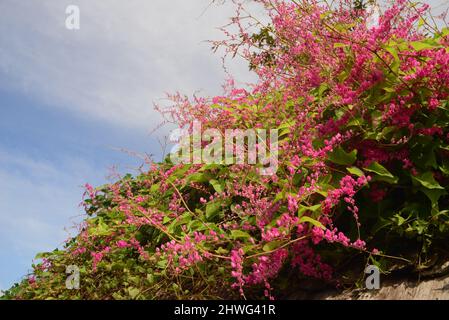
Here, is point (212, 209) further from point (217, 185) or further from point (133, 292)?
point (133, 292)

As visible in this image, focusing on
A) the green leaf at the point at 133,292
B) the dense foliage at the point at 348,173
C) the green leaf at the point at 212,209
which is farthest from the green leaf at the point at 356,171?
the green leaf at the point at 133,292

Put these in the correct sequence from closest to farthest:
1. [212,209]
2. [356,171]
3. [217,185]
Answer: [356,171]
[212,209]
[217,185]

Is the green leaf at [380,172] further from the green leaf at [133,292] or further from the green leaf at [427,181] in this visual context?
the green leaf at [133,292]

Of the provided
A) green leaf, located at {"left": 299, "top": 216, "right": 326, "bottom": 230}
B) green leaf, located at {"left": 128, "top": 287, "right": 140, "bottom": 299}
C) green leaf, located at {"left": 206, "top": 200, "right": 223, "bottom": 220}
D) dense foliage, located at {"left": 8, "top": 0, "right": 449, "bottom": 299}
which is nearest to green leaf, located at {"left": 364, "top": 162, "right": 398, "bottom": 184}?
dense foliage, located at {"left": 8, "top": 0, "right": 449, "bottom": 299}

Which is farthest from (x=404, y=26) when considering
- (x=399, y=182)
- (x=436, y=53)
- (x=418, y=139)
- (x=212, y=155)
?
(x=212, y=155)

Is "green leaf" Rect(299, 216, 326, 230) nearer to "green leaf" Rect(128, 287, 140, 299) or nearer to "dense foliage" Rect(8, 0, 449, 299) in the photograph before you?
"dense foliage" Rect(8, 0, 449, 299)

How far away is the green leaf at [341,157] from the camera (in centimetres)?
324

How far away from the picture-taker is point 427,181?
10.5 feet

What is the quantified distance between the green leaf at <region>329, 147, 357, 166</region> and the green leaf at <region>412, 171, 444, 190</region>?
436mm

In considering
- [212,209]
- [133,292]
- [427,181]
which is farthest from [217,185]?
[427,181]

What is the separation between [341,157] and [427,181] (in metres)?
0.57

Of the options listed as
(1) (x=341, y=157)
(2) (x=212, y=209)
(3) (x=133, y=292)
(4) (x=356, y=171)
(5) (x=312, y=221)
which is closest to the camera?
(5) (x=312, y=221)
